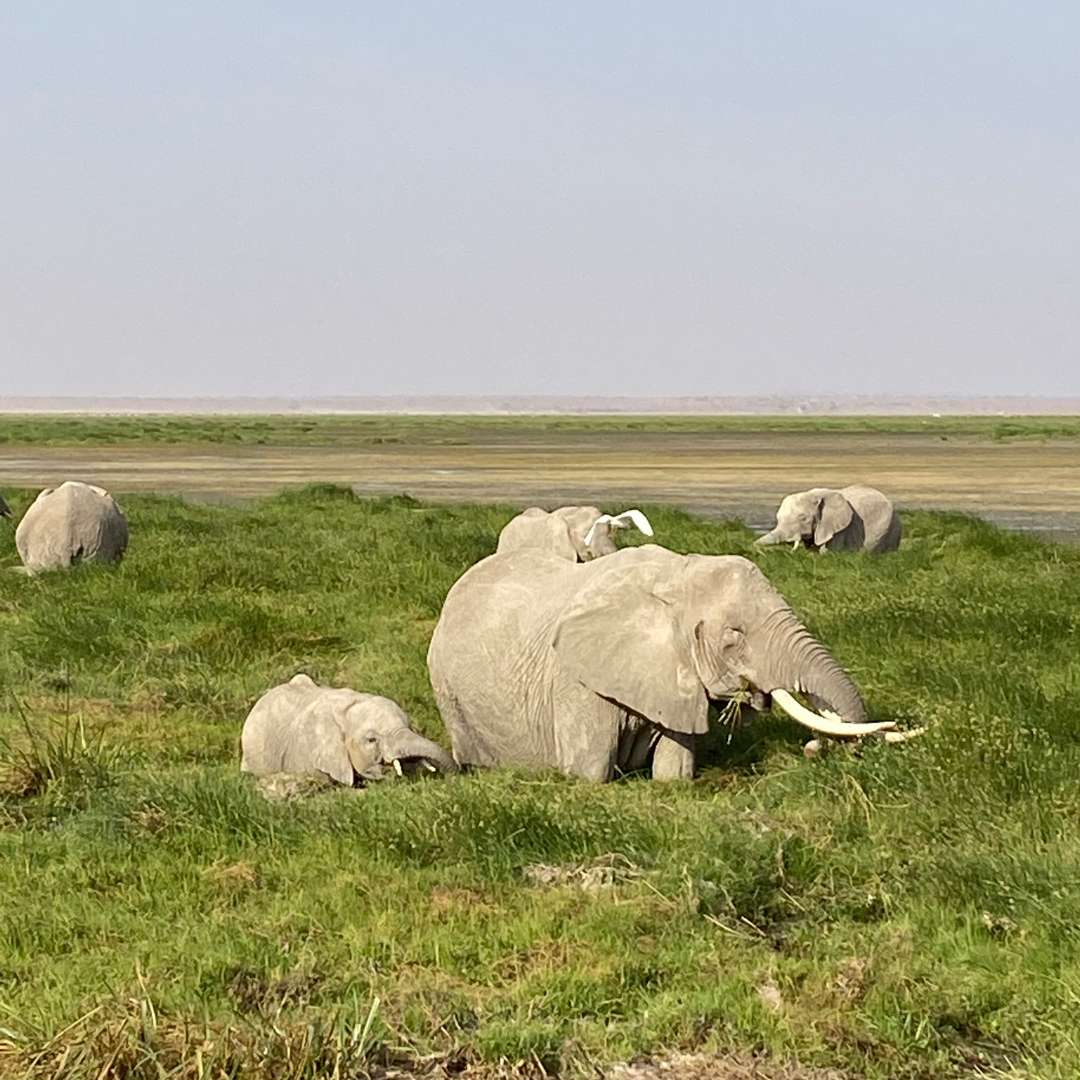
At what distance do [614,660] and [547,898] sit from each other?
224 cm

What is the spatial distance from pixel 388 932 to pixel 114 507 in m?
12.8

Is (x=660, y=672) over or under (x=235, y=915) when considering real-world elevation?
over

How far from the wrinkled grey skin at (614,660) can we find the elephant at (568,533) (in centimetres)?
269

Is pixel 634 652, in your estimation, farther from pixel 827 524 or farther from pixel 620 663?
pixel 827 524

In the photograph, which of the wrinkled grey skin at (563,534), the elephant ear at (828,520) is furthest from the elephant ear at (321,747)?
the elephant ear at (828,520)

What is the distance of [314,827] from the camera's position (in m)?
7.88

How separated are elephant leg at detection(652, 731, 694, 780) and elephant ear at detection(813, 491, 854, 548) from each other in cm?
1346

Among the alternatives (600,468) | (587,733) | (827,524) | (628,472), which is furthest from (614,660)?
(600,468)

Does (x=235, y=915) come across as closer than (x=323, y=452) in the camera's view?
Yes

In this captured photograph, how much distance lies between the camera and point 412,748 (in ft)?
30.6

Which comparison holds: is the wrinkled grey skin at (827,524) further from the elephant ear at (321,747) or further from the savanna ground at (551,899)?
the elephant ear at (321,747)

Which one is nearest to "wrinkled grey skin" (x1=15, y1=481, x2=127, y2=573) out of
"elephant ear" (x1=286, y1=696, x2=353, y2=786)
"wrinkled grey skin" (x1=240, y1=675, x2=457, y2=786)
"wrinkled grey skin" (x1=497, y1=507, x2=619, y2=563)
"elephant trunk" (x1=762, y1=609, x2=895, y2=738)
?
"wrinkled grey skin" (x1=497, y1=507, x2=619, y2=563)

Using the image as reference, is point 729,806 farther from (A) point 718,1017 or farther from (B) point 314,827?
(A) point 718,1017

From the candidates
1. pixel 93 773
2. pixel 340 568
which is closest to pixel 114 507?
pixel 340 568
